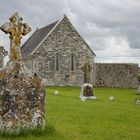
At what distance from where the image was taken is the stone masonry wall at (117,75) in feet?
196

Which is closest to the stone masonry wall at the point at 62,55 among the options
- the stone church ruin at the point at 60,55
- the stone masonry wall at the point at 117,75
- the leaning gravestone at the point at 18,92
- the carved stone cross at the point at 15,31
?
the stone church ruin at the point at 60,55

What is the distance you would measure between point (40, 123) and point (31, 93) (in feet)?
2.58

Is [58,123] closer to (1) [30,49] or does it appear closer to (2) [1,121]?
(2) [1,121]

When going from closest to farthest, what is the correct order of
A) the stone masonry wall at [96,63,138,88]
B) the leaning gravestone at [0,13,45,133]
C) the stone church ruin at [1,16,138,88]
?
1. the leaning gravestone at [0,13,45,133]
2. the stone church ruin at [1,16,138,88]
3. the stone masonry wall at [96,63,138,88]

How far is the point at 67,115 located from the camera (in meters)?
17.2

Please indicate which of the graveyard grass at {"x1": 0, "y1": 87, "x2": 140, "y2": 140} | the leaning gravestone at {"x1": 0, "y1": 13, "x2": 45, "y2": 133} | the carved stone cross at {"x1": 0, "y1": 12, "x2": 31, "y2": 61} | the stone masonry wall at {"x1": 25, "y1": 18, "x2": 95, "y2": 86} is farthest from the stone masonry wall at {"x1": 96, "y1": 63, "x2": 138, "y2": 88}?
the leaning gravestone at {"x1": 0, "y1": 13, "x2": 45, "y2": 133}

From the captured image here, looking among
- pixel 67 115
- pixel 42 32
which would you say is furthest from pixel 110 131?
pixel 42 32

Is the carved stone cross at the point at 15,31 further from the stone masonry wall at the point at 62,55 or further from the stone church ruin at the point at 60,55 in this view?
the stone masonry wall at the point at 62,55

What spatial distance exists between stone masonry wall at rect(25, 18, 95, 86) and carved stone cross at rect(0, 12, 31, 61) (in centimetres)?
4147

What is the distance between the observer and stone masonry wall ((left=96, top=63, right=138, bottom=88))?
5978cm

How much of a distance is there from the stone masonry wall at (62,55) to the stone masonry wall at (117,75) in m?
3.50

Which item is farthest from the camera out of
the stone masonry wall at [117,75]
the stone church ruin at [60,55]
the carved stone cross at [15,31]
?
the stone masonry wall at [117,75]

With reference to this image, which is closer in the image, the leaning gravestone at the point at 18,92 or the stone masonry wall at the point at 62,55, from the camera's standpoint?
the leaning gravestone at the point at 18,92

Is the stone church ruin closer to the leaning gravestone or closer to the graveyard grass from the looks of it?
Result: the graveyard grass
